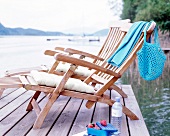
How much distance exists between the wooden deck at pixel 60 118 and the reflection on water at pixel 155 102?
0.61 meters

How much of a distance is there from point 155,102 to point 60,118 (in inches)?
104

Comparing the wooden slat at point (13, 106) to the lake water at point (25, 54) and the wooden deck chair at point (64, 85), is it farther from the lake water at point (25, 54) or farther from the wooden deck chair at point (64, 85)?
the lake water at point (25, 54)

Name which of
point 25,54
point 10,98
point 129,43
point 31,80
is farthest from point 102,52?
point 25,54

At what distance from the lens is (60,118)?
2363 mm

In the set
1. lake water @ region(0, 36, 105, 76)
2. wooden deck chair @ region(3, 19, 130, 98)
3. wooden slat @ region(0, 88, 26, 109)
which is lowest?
lake water @ region(0, 36, 105, 76)

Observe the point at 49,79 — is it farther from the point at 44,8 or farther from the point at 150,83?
the point at 44,8

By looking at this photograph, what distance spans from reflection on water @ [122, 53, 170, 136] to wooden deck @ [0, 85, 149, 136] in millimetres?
608

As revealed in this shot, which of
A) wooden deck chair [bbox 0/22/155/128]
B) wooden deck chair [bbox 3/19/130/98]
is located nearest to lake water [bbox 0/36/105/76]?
wooden deck chair [bbox 3/19/130/98]

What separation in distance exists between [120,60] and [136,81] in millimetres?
4103

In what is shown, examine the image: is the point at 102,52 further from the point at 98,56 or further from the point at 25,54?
the point at 25,54

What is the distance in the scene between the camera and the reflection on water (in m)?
3.41

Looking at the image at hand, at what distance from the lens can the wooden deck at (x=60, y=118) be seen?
2035 millimetres

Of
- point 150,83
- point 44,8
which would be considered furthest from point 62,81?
point 44,8

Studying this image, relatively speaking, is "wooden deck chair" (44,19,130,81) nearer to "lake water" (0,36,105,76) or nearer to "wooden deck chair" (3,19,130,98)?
"wooden deck chair" (3,19,130,98)
